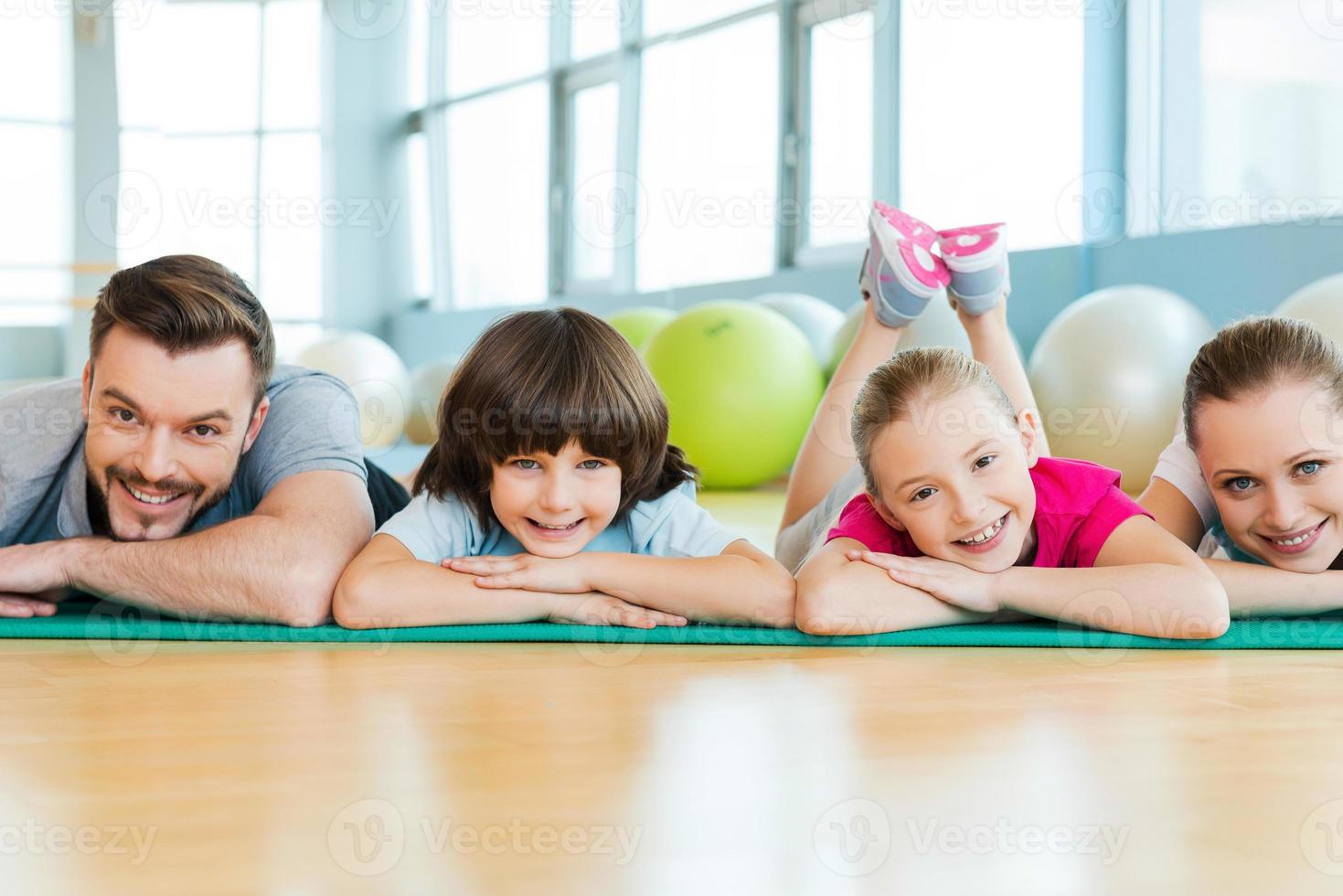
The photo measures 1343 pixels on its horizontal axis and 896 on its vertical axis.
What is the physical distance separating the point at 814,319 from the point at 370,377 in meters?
2.24

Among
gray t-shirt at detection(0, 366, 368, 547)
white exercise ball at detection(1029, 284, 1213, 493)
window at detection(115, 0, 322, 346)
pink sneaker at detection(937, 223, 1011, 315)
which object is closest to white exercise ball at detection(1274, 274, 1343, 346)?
white exercise ball at detection(1029, 284, 1213, 493)

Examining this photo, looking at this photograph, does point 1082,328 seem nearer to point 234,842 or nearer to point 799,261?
point 799,261

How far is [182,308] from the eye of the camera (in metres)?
1.66

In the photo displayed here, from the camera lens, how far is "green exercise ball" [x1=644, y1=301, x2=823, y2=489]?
4.50 meters

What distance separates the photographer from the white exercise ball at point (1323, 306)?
321 centimetres

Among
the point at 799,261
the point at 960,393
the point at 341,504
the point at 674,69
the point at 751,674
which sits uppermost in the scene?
the point at 674,69

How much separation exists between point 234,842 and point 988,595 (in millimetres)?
1041

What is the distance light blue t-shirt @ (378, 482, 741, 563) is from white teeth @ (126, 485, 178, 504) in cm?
27

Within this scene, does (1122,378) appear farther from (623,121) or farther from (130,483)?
(623,121)

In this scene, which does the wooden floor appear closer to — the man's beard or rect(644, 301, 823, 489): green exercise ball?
the man's beard

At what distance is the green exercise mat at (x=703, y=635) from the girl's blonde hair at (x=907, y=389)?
0.22 m

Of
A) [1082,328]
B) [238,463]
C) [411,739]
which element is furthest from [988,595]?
[1082,328]

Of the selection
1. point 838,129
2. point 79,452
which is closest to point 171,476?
point 79,452

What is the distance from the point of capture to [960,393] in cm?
164
